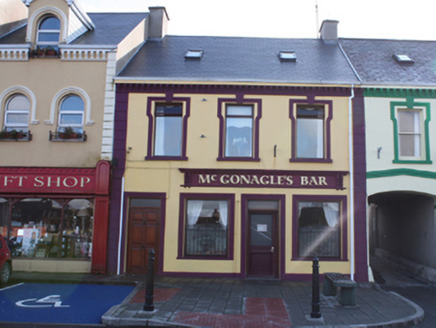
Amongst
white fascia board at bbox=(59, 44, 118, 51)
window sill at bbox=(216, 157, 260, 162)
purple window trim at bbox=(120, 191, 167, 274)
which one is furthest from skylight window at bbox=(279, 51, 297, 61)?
purple window trim at bbox=(120, 191, 167, 274)

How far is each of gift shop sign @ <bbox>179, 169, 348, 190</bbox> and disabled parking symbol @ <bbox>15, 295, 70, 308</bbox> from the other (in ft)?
17.1

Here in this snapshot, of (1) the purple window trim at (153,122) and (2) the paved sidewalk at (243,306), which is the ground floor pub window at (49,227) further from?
(1) the purple window trim at (153,122)

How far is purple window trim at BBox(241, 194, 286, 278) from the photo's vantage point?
1308cm

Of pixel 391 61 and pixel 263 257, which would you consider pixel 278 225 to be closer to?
pixel 263 257

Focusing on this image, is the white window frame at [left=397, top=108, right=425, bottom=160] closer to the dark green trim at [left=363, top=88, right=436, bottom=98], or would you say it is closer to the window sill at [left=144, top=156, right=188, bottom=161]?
the dark green trim at [left=363, top=88, right=436, bottom=98]

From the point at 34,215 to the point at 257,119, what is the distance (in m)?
8.13

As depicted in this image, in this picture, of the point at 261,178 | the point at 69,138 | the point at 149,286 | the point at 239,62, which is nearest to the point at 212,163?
the point at 261,178

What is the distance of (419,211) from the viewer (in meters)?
14.9

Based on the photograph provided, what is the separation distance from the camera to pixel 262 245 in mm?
13469

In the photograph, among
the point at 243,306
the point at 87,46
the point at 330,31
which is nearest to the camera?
the point at 243,306

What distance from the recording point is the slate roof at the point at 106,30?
48.4 ft

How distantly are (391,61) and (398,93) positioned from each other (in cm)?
259

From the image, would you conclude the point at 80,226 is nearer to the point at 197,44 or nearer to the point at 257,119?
the point at 257,119

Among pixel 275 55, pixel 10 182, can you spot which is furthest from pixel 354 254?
pixel 10 182
